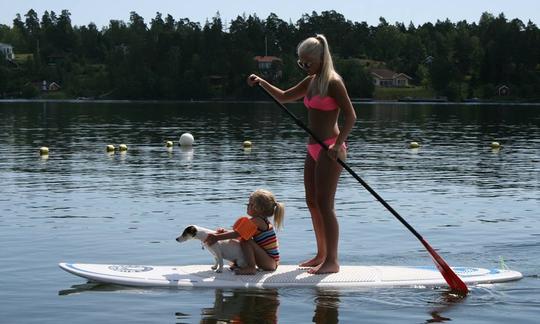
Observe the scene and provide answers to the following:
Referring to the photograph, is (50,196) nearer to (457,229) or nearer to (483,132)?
(457,229)

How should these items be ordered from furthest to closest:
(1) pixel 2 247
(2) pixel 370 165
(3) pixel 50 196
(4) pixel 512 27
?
(4) pixel 512 27
(2) pixel 370 165
(3) pixel 50 196
(1) pixel 2 247

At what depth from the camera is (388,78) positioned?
17888cm

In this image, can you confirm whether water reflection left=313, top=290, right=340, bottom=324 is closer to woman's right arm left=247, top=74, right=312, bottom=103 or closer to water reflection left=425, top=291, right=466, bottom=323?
water reflection left=425, top=291, right=466, bottom=323

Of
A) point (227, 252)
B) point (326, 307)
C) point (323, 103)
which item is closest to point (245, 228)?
point (227, 252)

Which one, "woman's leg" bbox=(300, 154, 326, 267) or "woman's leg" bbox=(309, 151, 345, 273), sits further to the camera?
"woman's leg" bbox=(300, 154, 326, 267)

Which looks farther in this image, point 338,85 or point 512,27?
point 512,27

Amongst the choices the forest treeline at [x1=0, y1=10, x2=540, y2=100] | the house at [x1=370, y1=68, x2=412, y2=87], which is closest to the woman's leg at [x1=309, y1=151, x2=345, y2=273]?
the forest treeline at [x1=0, y1=10, x2=540, y2=100]

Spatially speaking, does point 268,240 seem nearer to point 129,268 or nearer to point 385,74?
point 129,268

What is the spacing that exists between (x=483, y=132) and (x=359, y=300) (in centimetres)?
4348

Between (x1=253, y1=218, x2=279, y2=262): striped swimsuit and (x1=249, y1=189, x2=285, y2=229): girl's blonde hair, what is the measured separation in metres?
0.14

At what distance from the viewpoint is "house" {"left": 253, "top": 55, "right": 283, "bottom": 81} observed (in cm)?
17812

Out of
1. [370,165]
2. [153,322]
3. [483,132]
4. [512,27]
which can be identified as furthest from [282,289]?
[512,27]

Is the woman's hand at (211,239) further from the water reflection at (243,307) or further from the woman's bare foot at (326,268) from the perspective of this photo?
the woman's bare foot at (326,268)

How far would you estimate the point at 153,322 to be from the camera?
9.74 metres
